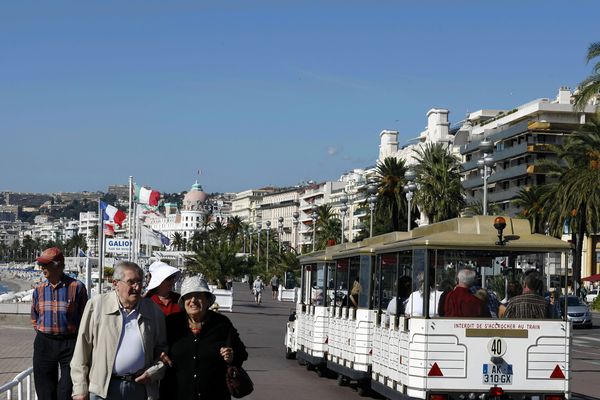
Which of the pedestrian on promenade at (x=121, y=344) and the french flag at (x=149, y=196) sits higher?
the french flag at (x=149, y=196)

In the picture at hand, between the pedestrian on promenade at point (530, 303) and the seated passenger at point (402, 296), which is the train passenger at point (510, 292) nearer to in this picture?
the pedestrian on promenade at point (530, 303)

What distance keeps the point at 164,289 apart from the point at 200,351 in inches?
69.1

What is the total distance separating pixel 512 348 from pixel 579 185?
178ft

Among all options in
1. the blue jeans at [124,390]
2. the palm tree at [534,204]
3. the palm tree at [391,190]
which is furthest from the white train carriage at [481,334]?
the palm tree at [391,190]

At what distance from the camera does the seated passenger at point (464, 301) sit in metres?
14.1

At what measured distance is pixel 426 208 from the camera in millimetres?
80750

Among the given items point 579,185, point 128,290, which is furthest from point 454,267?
point 579,185

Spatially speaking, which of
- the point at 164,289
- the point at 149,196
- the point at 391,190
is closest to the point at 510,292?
the point at 164,289

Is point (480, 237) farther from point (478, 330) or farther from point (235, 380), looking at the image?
point (235, 380)

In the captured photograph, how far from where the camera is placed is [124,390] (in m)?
7.96

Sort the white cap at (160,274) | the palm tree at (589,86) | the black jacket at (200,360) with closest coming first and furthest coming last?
1. the black jacket at (200,360)
2. the white cap at (160,274)
3. the palm tree at (589,86)

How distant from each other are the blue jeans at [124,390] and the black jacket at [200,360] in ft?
0.77

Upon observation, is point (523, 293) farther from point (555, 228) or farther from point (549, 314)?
point (555, 228)

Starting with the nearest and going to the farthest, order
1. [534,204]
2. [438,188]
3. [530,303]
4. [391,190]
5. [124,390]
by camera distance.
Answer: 1. [124,390]
2. [530,303]
3. [438,188]
4. [534,204]
5. [391,190]
